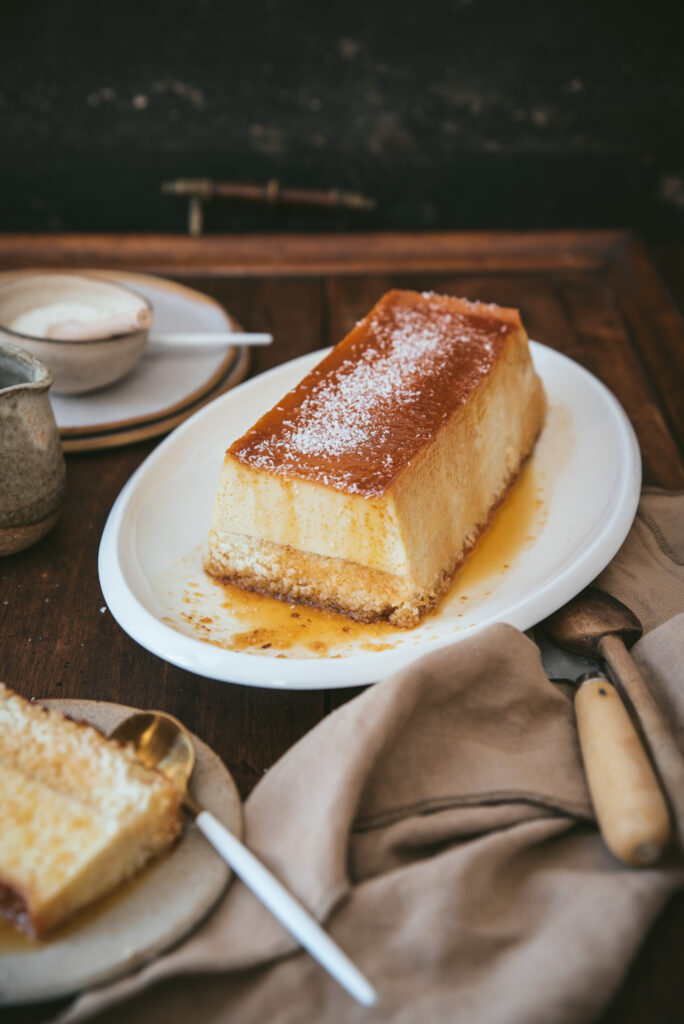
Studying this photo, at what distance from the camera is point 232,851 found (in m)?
1.03

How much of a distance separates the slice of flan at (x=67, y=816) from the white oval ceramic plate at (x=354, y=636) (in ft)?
0.73

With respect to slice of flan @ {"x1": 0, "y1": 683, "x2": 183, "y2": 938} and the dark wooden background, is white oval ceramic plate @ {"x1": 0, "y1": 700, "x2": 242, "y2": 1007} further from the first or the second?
the dark wooden background

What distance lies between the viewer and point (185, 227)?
3.35m

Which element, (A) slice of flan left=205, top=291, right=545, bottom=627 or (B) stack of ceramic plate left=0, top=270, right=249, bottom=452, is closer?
(A) slice of flan left=205, top=291, right=545, bottom=627

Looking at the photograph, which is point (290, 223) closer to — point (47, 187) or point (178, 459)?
point (47, 187)

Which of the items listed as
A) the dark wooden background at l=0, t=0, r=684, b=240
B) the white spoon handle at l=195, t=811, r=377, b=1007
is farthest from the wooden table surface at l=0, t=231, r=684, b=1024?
the dark wooden background at l=0, t=0, r=684, b=240

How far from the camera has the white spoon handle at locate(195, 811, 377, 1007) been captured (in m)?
0.90

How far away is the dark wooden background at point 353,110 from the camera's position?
9.68 feet

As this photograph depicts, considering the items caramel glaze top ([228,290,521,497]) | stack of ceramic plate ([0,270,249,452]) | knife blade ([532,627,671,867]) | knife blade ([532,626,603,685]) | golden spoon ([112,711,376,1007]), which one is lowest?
stack of ceramic plate ([0,270,249,452])

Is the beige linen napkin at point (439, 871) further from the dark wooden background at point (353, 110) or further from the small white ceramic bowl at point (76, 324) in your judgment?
the dark wooden background at point (353, 110)

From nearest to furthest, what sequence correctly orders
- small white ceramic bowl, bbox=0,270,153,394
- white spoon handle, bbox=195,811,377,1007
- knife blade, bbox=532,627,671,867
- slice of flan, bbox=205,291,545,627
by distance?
white spoon handle, bbox=195,811,377,1007
knife blade, bbox=532,627,671,867
slice of flan, bbox=205,291,545,627
small white ceramic bowl, bbox=0,270,153,394

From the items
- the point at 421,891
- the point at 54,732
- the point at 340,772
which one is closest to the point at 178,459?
the point at 54,732

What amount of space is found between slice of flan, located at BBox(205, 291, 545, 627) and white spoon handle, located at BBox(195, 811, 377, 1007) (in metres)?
0.53

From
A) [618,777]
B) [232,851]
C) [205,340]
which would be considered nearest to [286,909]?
[232,851]
